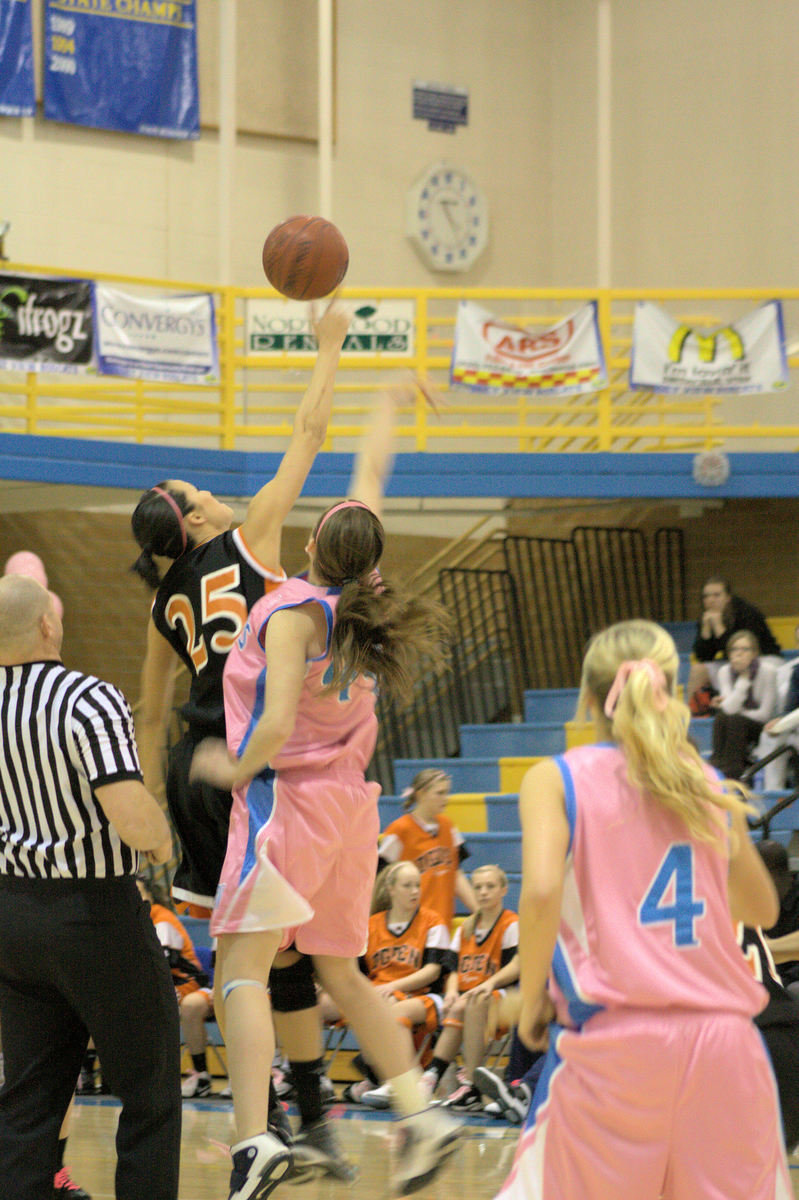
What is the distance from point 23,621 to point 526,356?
782cm

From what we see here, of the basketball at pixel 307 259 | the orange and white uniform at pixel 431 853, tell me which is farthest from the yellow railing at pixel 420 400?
the basketball at pixel 307 259

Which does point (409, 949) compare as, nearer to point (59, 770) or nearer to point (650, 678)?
point (59, 770)

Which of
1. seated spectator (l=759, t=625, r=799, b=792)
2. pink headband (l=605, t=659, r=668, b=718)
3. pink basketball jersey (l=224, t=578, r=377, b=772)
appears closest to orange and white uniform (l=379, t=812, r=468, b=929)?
seated spectator (l=759, t=625, r=799, b=792)

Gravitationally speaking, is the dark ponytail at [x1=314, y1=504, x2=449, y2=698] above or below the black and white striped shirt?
above

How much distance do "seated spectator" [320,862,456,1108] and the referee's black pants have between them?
12.8 feet

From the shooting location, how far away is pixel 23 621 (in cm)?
335

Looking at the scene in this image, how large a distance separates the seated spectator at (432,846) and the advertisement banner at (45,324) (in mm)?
3871

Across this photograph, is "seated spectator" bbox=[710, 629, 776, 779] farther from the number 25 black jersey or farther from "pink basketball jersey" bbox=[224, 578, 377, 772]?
"pink basketball jersey" bbox=[224, 578, 377, 772]

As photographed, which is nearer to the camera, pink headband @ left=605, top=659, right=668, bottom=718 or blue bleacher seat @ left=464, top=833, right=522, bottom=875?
pink headband @ left=605, top=659, right=668, bottom=718

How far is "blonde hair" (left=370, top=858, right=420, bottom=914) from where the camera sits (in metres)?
7.63

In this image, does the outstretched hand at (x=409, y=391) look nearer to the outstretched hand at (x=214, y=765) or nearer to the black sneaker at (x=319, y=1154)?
the outstretched hand at (x=214, y=765)

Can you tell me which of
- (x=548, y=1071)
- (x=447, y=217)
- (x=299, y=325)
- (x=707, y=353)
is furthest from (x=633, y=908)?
(x=447, y=217)

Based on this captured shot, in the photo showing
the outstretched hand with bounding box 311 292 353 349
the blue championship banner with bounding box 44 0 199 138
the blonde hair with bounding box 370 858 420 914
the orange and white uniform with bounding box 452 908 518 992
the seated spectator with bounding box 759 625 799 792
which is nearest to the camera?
the outstretched hand with bounding box 311 292 353 349

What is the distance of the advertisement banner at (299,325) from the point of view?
10938mm
